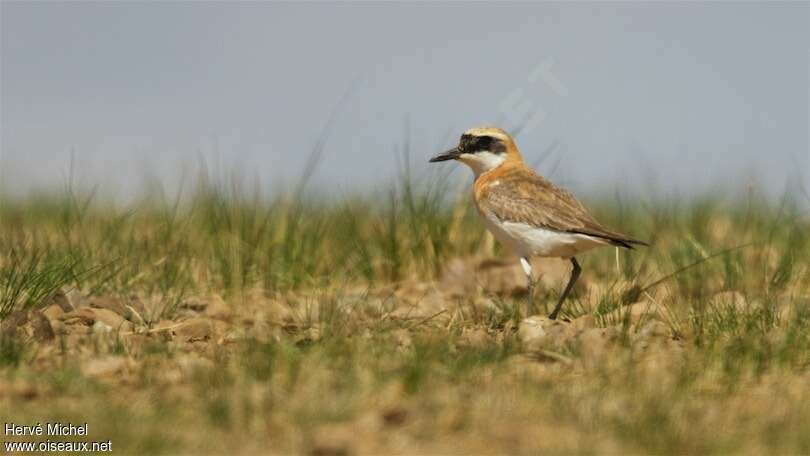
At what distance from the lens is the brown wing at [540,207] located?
29.0 feet

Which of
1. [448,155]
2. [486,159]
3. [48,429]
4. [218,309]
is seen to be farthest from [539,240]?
[48,429]

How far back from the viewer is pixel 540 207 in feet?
30.0

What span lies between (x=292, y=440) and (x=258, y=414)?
14.4 inches

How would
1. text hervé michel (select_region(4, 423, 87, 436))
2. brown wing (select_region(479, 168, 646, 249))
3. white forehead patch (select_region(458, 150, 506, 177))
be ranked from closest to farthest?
text hervé michel (select_region(4, 423, 87, 436))
brown wing (select_region(479, 168, 646, 249))
white forehead patch (select_region(458, 150, 506, 177))

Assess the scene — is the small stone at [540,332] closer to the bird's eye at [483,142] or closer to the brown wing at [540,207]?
the brown wing at [540,207]

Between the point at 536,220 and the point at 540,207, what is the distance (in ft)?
0.45

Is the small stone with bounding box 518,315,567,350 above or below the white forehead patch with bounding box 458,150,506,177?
below

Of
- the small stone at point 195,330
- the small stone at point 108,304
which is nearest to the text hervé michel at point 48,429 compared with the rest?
the small stone at point 195,330

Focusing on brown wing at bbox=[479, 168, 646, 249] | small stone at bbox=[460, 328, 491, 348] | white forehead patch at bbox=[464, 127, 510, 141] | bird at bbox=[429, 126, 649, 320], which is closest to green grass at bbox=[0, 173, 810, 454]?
small stone at bbox=[460, 328, 491, 348]

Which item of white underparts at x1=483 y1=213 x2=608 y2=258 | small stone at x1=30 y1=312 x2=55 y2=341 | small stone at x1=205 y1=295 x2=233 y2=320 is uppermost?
white underparts at x1=483 y1=213 x2=608 y2=258

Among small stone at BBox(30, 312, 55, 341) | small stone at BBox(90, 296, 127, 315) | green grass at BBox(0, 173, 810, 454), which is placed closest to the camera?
green grass at BBox(0, 173, 810, 454)

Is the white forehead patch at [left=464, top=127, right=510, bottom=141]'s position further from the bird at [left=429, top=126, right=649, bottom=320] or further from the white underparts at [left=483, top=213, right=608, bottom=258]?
the white underparts at [left=483, top=213, right=608, bottom=258]

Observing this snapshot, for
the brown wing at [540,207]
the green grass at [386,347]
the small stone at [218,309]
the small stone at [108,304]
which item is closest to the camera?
the green grass at [386,347]

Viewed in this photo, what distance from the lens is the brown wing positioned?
8852 mm
